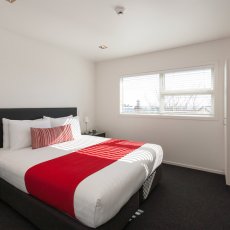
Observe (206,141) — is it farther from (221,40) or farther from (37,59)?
(37,59)

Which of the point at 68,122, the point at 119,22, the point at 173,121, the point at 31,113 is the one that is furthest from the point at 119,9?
the point at 173,121

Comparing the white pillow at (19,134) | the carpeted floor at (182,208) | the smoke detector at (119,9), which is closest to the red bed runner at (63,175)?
the carpeted floor at (182,208)

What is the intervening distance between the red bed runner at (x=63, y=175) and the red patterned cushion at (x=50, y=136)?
0.60 meters

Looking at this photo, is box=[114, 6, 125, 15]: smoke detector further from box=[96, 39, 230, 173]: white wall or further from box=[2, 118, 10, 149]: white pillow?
box=[2, 118, 10, 149]: white pillow

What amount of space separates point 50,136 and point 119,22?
1997mm

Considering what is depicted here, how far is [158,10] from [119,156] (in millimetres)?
1910

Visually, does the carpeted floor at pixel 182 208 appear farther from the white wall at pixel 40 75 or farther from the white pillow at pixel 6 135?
the white wall at pixel 40 75

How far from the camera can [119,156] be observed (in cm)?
212

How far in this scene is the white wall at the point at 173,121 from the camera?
3.01m

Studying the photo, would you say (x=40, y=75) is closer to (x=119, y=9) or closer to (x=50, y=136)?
(x=50, y=136)

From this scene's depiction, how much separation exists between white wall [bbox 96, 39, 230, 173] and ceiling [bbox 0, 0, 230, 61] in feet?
0.89

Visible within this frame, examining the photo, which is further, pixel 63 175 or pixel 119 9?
pixel 119 9

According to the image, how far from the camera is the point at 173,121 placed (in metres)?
3.43

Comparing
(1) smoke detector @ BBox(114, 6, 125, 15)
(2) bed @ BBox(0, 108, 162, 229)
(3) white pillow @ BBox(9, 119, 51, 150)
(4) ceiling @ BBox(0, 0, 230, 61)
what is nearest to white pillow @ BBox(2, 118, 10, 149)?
(3) white pillow @ BBox(9, 119, 51, 150)
